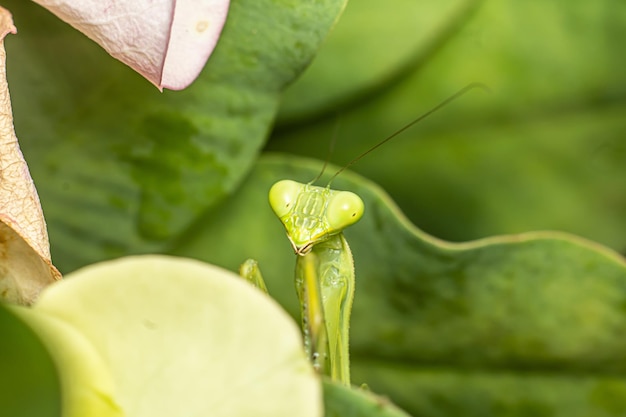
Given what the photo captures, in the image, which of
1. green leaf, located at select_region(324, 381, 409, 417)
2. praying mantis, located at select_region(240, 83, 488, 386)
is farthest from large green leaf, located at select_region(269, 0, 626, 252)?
green leaf, located at select_region(324, 381, 409, 417)

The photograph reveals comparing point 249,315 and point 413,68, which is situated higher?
point 413,68

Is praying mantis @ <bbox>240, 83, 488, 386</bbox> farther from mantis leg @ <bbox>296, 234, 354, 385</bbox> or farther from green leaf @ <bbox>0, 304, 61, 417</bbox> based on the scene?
green leaf @ <bbox>0, 304, 61, 417</bbox>

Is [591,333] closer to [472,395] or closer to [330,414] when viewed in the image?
[472,395]

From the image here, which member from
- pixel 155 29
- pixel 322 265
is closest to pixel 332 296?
pixel 322 265

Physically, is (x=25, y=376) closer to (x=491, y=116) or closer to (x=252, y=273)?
(x=252, y=273)

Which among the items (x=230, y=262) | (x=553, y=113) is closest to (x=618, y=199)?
(x=553, y=113)
